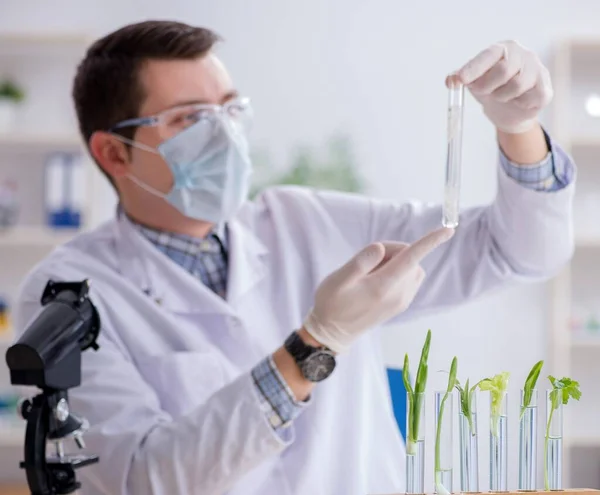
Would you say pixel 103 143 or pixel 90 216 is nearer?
pixel 103 143

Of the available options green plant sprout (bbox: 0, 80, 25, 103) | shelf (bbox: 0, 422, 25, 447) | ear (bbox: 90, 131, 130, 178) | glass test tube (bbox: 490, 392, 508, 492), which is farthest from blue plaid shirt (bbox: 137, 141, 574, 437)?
green plant sprout (bbox: 0, 80, 25, 103)

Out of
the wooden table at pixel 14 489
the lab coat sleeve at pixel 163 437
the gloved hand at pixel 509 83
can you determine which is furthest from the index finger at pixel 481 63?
the wooden table at pixel 14 489

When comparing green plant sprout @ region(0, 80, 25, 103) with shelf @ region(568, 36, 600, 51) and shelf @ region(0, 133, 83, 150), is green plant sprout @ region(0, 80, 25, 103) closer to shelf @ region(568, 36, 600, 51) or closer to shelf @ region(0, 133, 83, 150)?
shelf @ region(0, 133, 83, 150)

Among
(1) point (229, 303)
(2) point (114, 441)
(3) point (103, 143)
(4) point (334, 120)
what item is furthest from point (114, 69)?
(4) point (334, 120)

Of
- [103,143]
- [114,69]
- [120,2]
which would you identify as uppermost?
[120,2]

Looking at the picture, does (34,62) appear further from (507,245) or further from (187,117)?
(507,245)

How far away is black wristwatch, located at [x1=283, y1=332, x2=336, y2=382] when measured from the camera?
1.35m

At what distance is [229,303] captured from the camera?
67.9 inches

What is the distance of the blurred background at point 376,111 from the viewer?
162 inches

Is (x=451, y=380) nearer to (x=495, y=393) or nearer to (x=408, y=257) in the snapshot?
(x=495, y=393)

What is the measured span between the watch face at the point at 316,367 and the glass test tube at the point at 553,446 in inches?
14.0

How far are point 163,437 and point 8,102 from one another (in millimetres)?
2872

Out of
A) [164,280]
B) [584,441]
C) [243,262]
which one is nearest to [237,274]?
[243,262]

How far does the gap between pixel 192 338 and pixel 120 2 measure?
9.53 feet
